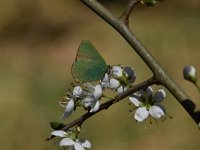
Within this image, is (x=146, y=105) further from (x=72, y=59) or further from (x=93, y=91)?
(x=72, y=59)

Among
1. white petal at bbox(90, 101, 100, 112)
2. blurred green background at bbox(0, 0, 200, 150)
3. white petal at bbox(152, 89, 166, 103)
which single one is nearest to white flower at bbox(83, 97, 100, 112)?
white petal at bbox(90, 101, 100, 112)

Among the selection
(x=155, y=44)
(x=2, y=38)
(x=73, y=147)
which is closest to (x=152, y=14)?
(x=155, y=44)

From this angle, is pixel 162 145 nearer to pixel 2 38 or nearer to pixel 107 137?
pixel 107 137

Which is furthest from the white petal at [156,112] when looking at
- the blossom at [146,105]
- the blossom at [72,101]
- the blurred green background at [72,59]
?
the blurred green background at [72,59]

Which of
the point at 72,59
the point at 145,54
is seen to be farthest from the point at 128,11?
the point at 72,59

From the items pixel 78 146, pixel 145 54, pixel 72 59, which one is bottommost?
pixel 72 59

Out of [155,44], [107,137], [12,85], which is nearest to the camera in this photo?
[107,137]

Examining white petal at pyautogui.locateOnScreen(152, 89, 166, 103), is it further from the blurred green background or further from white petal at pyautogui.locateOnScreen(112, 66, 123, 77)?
the blurred green background
